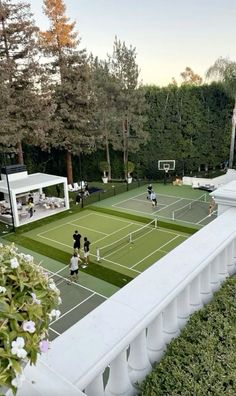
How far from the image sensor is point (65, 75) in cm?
2533

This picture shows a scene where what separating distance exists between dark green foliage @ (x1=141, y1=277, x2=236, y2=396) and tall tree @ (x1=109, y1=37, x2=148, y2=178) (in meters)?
26.4

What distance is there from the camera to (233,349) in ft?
7.67

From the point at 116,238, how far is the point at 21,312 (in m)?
15.6

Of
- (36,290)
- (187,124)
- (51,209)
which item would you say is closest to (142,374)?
(36,290)

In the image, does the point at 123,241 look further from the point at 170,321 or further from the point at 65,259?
the point at 170,321

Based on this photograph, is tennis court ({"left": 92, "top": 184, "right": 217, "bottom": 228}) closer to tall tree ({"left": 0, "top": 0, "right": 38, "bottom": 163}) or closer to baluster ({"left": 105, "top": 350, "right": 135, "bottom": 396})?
tall tree ({"left": 0, "top": 0, "right": 38, "bottom": 163})

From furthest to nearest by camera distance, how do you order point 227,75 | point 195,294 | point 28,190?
point 227,75, point 28,190, point 195,294

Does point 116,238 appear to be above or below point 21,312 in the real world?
below

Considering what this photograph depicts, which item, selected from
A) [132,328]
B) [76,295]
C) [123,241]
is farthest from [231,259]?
[123,241]

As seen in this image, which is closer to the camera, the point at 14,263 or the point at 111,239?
the point at 14,263

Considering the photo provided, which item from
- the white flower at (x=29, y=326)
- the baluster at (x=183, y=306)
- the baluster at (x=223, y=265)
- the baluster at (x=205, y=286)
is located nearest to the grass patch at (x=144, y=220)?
the baluster at (x=223, y=265)

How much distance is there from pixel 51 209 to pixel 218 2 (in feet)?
67.8

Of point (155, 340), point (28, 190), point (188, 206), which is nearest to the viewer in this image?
point (155, 340)

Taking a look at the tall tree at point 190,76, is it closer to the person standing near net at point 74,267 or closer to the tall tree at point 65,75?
the tall tree at point 65,75
